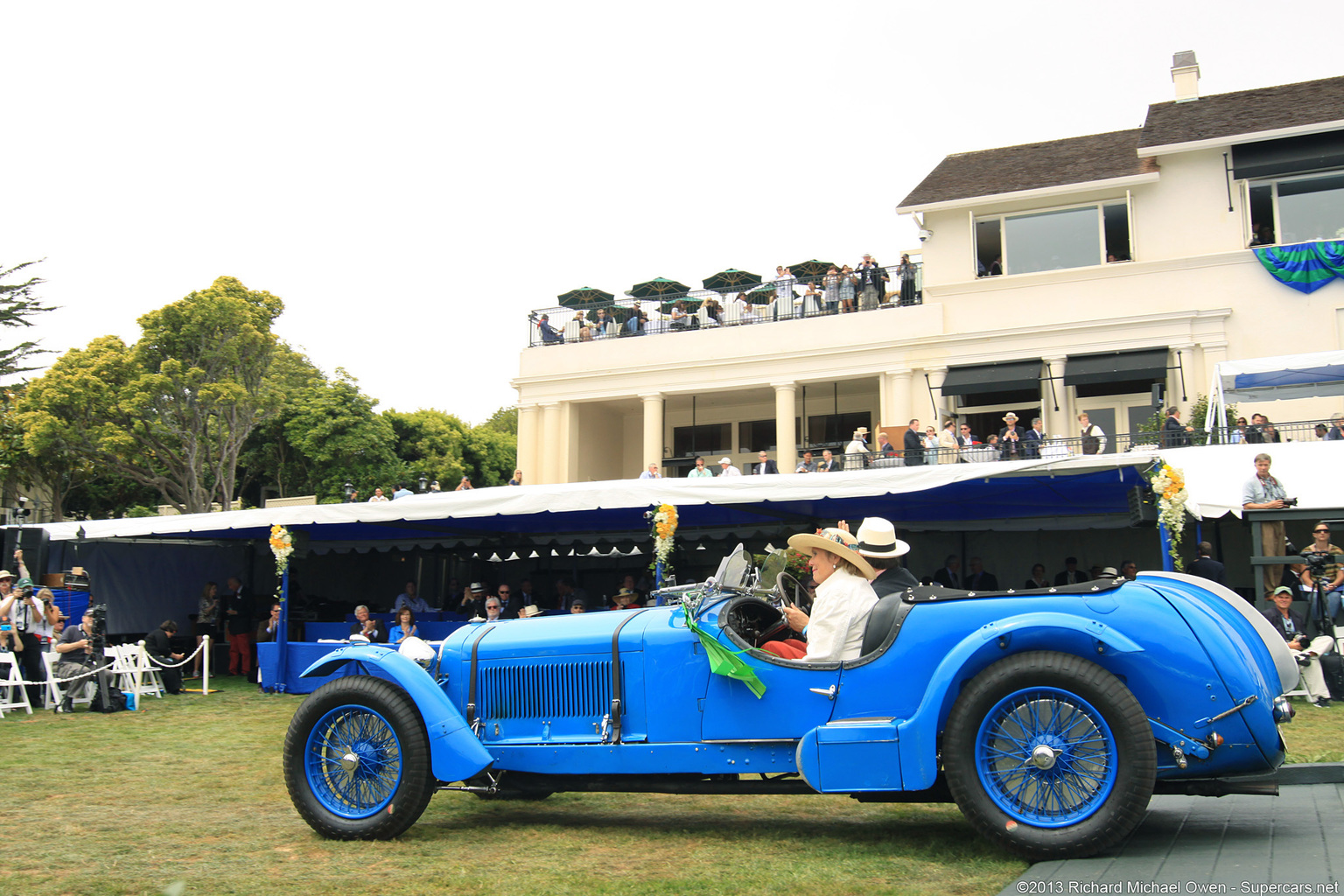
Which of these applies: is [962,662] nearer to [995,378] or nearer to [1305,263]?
[995,378]

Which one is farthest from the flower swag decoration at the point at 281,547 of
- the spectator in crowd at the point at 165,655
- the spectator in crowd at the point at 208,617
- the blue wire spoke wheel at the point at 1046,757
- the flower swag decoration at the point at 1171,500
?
the blue wire spoke wheel at the point at 1046,757

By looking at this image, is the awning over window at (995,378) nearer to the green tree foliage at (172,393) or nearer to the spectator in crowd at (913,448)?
the spectator in crowd at (913,448)

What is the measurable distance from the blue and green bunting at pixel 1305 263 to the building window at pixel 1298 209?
51cm

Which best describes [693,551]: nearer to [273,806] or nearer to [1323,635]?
[1323,635]

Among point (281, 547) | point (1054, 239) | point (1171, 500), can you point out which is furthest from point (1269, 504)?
point (1054, 239)

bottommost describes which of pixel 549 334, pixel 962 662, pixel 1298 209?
pixel 962 662

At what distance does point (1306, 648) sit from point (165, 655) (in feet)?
47.1

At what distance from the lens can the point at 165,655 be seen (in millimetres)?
14844

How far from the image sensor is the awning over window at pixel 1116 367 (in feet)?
70.8

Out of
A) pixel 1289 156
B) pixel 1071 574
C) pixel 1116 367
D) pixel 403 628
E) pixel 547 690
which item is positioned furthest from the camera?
pixel 1116 367

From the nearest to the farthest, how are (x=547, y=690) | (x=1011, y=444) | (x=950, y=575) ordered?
(x=547, y=690) → (x=950, y=575) → (x=1011, y=444)

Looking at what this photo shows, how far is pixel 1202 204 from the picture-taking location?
22.4 m

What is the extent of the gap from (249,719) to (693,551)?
10.7 m

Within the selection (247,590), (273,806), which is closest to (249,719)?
(273,806)
